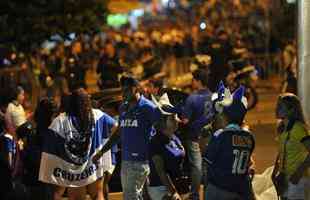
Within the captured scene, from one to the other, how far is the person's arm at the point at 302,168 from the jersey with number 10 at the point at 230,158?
550 millimetres

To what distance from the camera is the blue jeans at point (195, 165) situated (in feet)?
32.6

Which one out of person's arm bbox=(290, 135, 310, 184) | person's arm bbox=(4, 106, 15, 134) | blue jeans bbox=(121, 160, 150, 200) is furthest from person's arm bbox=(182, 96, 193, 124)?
person's arm bbox=(290, 135, 310, 184)

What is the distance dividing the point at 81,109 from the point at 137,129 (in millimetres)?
805

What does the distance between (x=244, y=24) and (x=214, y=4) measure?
10817mm

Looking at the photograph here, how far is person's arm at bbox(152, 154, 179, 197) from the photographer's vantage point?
26.5ft

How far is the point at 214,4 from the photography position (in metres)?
47.3

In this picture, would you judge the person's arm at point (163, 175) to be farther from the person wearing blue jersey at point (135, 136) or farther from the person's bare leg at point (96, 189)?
the person's bare leg at point (96, 189)

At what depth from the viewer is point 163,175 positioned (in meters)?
8.10

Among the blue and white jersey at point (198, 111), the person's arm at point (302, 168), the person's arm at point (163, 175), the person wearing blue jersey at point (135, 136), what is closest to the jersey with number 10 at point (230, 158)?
the person's arm at point (302, 168)

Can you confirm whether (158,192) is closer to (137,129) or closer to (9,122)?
(137,129)

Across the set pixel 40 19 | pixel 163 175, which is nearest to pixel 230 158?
pixel 163 175

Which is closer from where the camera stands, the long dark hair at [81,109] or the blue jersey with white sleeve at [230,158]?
the blue jersey with white sleeve at [230,158]

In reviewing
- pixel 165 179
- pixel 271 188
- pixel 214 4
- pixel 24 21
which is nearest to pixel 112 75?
pixel 24 21

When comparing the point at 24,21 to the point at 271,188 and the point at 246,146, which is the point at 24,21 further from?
the point at 246,146
